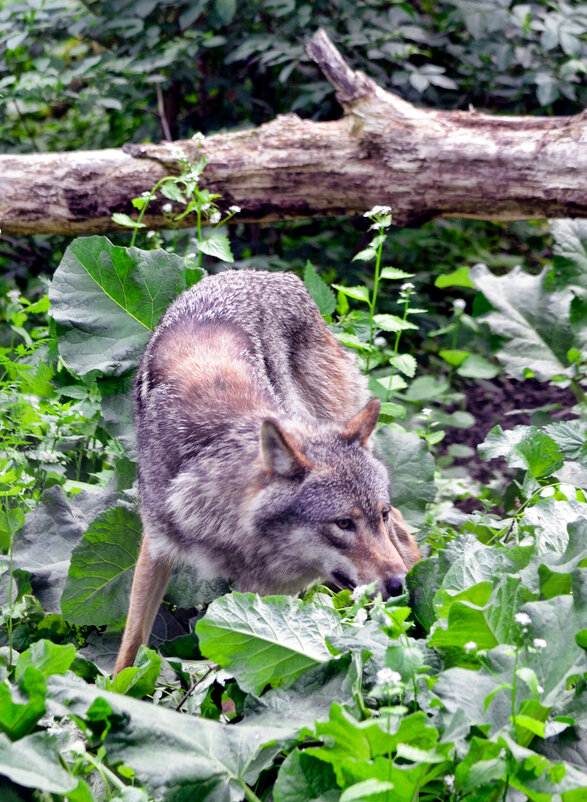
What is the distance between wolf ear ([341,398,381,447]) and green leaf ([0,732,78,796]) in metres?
1.63

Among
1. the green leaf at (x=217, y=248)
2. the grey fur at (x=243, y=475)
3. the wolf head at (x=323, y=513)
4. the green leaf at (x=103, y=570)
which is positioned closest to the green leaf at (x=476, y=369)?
the green leaf at (x=217, y=248)

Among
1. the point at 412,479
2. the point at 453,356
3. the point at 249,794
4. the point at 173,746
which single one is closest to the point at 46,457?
the point at 412,479

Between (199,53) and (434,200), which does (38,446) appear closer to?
(434,200)

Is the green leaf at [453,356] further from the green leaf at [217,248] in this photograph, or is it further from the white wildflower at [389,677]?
the white wildflower at [389,677]

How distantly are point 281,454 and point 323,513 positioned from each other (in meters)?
0.27

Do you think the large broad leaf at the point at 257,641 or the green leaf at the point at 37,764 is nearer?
the green leaf at the point at 37,764

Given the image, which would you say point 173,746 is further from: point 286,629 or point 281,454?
point 281,454

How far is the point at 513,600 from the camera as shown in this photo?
267 centimetres

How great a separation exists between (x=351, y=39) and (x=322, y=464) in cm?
437

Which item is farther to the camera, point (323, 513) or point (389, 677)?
point (323, 513)

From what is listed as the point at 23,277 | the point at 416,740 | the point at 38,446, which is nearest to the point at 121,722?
the point at 416,740

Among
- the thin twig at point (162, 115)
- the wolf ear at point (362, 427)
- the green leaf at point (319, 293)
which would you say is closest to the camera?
the wolf ear at point (362, 427)

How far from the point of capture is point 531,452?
4043mm

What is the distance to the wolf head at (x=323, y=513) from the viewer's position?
11.3 ft
